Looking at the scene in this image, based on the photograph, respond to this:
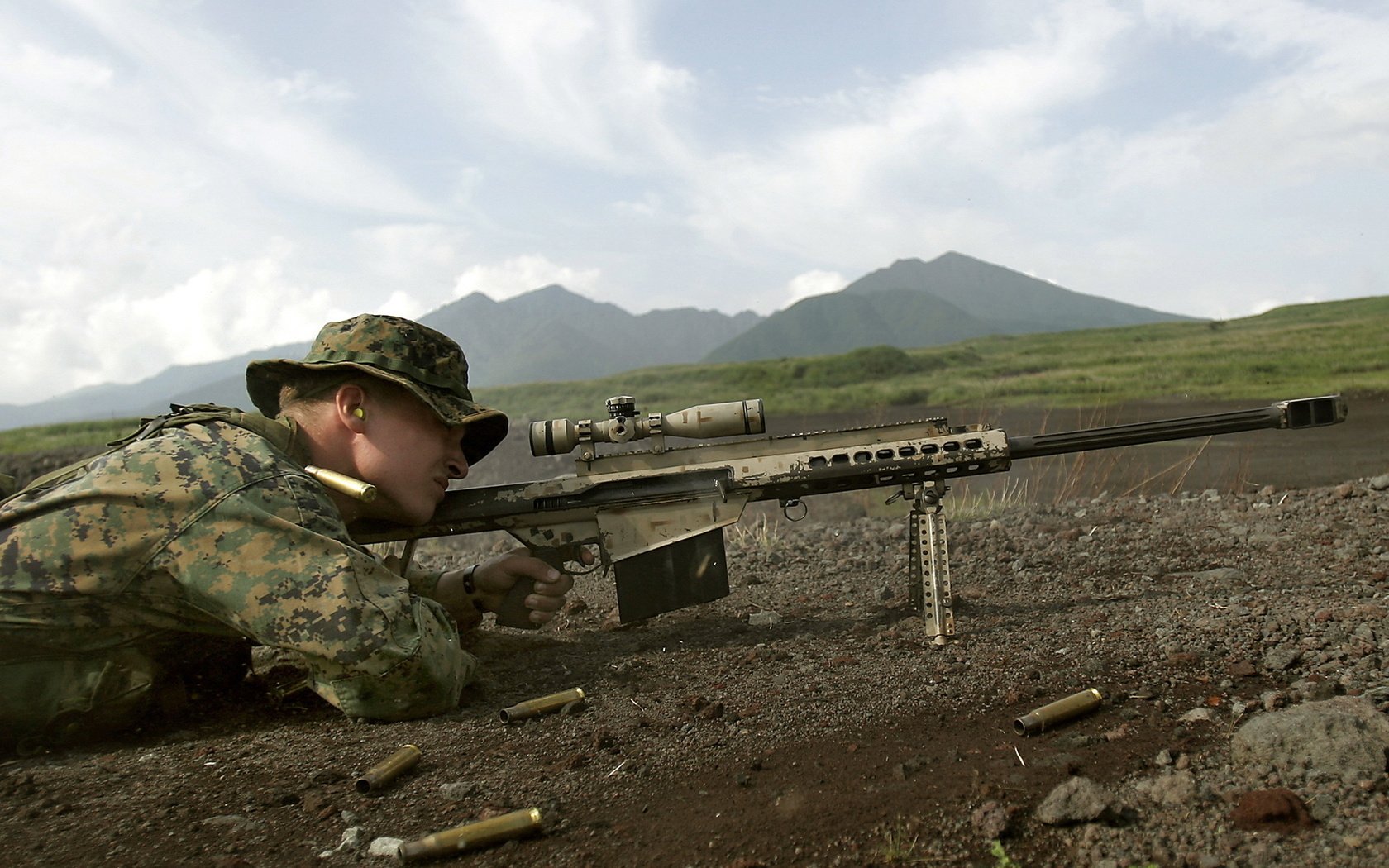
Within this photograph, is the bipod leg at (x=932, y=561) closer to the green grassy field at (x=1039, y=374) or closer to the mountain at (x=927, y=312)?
the green grassy field at (x=1039, y=374)

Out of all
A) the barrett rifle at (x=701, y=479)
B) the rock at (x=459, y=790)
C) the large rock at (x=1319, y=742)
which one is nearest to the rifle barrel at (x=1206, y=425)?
the barrett rifle at (x=701, y=479)

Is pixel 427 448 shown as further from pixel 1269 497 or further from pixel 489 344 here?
pixel 489 344

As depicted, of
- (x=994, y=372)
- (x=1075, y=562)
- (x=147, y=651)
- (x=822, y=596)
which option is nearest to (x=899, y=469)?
(x=822, y=596)

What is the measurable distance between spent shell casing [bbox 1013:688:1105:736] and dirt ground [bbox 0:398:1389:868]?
5cm

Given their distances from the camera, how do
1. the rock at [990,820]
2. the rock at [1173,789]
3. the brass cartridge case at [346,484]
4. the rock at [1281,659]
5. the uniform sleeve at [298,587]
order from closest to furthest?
the rock at [990,820] < the rock at [1173,789] < the uniform sleeve at [298,587] < the rock at [1281,659] < the brass cartridge case at [346,484]

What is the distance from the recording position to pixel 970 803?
2.83m

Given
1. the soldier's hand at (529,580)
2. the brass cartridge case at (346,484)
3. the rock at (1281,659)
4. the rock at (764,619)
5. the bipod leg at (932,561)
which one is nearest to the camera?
the rock at (1281,659)

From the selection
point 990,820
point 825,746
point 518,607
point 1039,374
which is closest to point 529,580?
point 518,607

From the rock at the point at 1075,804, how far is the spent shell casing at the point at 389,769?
2404mm

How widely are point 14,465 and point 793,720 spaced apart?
2434 centimetres

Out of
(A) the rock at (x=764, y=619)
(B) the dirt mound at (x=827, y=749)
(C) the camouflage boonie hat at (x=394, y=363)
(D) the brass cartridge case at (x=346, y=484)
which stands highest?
(C) the camouflage boonie hat at (x=394, y=363)

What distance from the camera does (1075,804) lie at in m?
2.70

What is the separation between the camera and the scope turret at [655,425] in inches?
207

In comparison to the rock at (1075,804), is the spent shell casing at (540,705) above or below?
below
